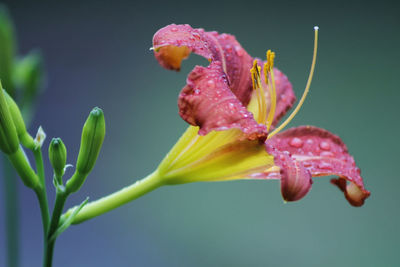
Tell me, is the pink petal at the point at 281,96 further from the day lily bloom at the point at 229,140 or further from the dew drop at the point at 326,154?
the dew drop at the point at 326,154

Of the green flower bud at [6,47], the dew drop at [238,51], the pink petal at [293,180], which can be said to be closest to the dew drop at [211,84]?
the pink petal at [293,180]

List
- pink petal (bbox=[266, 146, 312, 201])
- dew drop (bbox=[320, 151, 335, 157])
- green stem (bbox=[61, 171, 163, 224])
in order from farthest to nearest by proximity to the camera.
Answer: dew drop (bbox=[320, 151, 335, 157]) < green stem (bbox=[61, 171, 163, 224]) < pink petal (bbox=[266, 146, 312, 201])

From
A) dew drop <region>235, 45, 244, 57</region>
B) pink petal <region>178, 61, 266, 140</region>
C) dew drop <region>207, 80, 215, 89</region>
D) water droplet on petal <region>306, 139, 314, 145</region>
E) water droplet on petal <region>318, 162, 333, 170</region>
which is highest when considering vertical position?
dew drop <region>235, 45, 244, 57</region>

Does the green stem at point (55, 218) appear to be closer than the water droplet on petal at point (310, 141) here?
Yes

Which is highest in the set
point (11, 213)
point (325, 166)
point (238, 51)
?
point (238, 51)

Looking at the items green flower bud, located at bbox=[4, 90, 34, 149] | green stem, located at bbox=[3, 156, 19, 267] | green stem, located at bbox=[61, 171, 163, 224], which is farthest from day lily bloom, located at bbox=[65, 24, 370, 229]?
green stem, located at bbox=[3, 156, 19, 267]

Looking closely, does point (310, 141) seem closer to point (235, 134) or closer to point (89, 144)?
point (235, 134)

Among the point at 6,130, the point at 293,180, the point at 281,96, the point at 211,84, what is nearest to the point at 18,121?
the point at 6,130

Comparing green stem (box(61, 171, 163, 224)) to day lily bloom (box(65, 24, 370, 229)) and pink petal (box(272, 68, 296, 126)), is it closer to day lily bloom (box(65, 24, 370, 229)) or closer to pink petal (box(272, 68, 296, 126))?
day lily bloom (box(65, 24, 370, 229))
